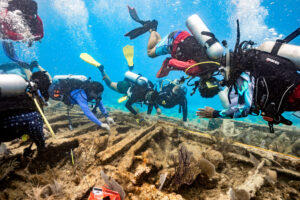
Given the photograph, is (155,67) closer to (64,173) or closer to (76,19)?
(76,19)

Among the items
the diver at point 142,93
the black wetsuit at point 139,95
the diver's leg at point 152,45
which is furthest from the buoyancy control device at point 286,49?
the black wetsuit at point 139,95

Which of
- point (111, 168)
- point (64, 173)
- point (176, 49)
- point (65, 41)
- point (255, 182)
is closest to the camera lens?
point (255, 182)

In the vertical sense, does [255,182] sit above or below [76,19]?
below

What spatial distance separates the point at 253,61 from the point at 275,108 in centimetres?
103

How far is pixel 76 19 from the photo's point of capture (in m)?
79.8

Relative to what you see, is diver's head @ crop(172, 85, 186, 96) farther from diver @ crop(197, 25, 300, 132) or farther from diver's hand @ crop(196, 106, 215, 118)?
diver @ crop(197, 25, 300, 132)

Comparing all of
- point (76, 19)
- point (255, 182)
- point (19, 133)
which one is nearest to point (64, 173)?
point (19, 133)

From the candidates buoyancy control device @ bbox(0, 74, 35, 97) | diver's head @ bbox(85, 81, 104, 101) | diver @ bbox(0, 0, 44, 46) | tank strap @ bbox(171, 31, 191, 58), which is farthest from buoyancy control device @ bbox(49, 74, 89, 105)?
tank strap @ bbox(171, 31, 191, 58)

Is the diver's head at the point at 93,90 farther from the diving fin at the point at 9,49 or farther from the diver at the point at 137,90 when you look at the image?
the diving fin at the point at 9,49

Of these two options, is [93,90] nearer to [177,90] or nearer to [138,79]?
[138,79]

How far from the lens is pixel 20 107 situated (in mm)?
2393

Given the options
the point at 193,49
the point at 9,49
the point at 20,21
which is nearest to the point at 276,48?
the point at 193,49

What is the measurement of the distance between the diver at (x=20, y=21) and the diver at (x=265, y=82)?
317 inches

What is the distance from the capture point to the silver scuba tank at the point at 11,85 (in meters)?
1.95
